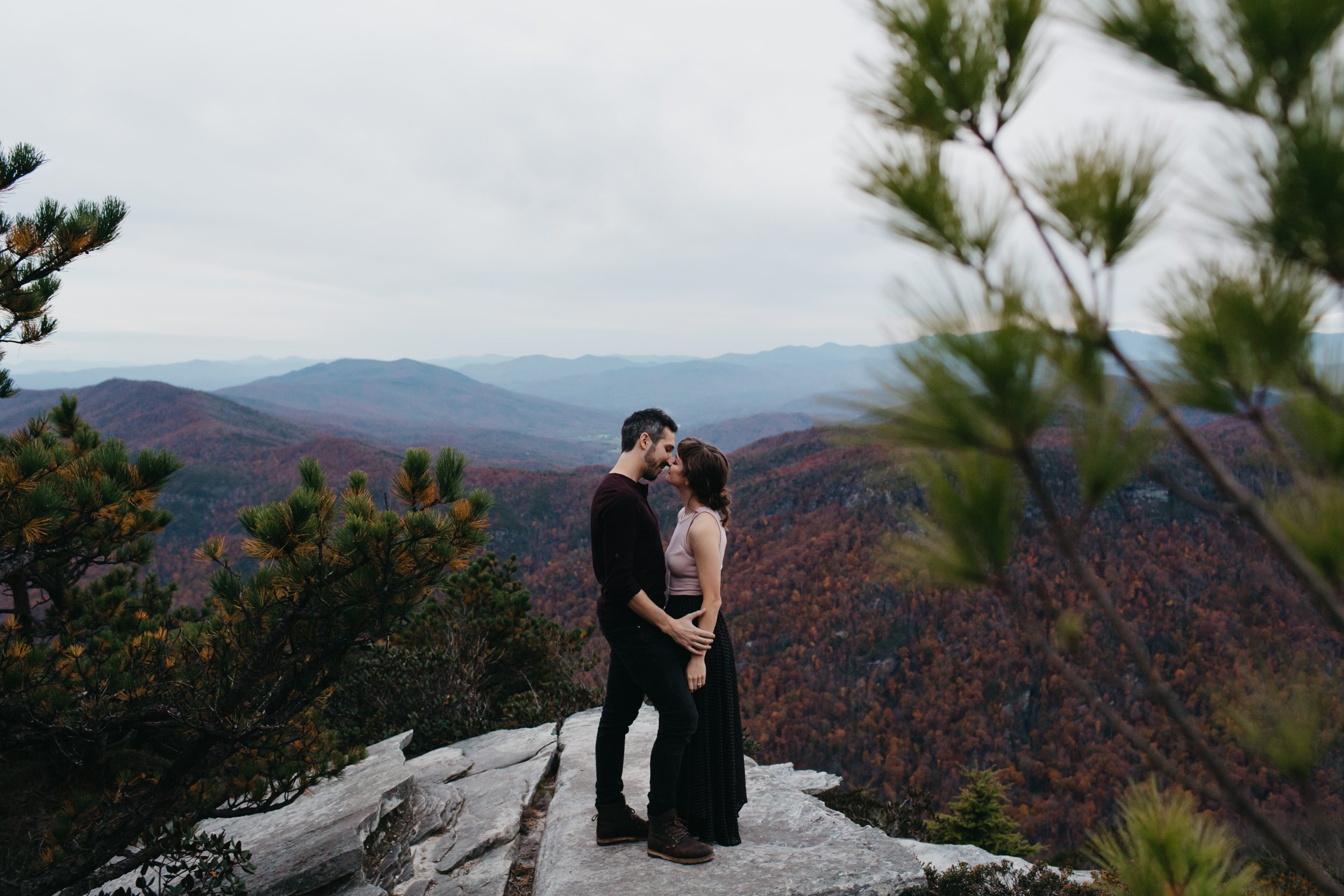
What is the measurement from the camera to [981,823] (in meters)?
5.84

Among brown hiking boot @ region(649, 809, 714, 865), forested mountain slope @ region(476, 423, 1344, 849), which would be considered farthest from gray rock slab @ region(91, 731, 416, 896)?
forested mountain slope @ region(476, 423, 1344, 849)

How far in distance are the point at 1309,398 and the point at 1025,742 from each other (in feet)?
79.0

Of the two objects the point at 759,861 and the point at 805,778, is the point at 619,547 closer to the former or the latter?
the point at 759,861

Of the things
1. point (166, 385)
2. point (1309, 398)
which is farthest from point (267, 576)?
point (166, 385)

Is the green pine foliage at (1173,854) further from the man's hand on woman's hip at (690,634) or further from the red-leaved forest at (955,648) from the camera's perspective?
the red-leaved forest at (955,648)

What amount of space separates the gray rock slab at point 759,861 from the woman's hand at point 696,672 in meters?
0.81

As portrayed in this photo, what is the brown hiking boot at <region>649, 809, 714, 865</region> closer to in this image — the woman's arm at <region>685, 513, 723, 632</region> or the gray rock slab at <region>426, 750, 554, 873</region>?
the woman's arm at <region>685, 513, 723, 632</region>

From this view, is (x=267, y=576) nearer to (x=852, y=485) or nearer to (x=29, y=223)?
(x=29, y=223)

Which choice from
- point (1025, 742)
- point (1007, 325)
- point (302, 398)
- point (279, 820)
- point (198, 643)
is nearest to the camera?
point (1007, 325)

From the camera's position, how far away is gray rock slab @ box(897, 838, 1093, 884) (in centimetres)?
444

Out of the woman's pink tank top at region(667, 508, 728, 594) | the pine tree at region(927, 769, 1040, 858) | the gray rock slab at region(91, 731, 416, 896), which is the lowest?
the pine tree at region(927, 769, 1040, 858)

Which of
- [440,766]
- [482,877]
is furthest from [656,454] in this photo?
[440,766]

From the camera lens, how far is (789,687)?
23.9 metres

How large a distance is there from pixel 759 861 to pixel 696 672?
927mm
